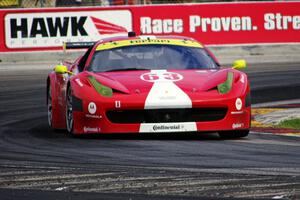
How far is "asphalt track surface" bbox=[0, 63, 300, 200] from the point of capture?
7.49 metres

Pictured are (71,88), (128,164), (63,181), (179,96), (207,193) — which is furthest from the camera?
(71,88)

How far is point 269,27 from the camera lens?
2600 cm

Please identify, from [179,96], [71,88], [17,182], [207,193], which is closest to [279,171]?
[207,193]

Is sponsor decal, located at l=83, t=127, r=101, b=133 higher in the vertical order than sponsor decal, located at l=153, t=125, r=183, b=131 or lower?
lower

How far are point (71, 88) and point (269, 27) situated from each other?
14556mm

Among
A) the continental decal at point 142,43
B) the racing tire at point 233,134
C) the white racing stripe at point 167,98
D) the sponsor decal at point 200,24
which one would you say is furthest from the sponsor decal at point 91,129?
the sponsor decal at point 200,24

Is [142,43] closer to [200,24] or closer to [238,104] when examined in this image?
[238,104]

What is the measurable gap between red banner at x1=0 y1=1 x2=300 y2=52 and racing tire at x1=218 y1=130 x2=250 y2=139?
1391 cm

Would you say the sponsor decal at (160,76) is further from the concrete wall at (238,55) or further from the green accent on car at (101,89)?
the concrete wall at (238,55)

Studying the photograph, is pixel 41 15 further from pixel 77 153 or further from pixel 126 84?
pixel 77 153

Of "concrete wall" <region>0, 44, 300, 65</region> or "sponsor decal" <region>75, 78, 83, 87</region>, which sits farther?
"concrete wall" <region>0, 44, 300, 65</region>

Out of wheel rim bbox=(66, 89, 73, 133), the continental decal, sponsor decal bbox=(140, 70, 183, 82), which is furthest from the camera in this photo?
the continental decal

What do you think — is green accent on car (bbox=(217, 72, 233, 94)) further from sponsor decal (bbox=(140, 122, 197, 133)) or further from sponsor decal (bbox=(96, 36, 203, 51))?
sponsor decal (bbox=(96, 36, 203, 51))

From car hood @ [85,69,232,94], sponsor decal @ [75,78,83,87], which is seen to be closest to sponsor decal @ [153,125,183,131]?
car hood @ [85,69,232,94]
